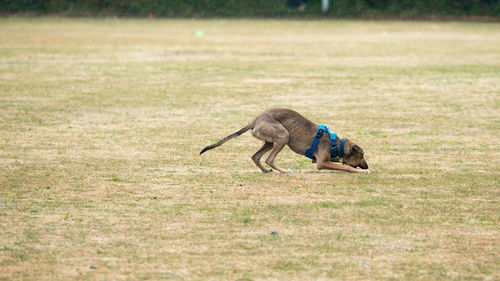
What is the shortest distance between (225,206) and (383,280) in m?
2.75

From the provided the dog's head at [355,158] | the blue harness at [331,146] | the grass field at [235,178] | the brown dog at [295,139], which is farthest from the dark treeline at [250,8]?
the dog's head at [355,158]

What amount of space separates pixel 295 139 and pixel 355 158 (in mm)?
836

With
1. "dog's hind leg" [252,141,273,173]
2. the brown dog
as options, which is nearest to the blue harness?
the brown dog

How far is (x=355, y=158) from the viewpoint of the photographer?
10.4m

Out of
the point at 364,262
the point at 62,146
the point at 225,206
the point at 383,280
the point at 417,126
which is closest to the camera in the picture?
the point at 383,280

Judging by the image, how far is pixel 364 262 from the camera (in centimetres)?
672

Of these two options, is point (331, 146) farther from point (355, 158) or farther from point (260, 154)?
point (260, 154)

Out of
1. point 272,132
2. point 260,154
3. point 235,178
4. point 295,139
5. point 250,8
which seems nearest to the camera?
point 235,178

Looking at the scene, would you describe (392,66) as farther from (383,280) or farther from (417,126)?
(383,280)

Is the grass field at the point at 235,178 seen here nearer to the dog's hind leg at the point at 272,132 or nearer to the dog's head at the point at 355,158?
the dog's head at the point at 355,158

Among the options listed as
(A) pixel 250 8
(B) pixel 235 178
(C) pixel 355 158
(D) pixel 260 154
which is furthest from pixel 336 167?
(A) pixel 250 8

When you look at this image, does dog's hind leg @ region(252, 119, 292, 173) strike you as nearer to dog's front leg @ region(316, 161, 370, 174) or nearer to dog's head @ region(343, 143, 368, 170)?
dog's front leg @ region(316, 161, 370, 174)

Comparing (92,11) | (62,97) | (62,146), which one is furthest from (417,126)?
(92,11)

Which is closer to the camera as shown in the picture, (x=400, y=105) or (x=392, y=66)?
(x=400, y=105)
